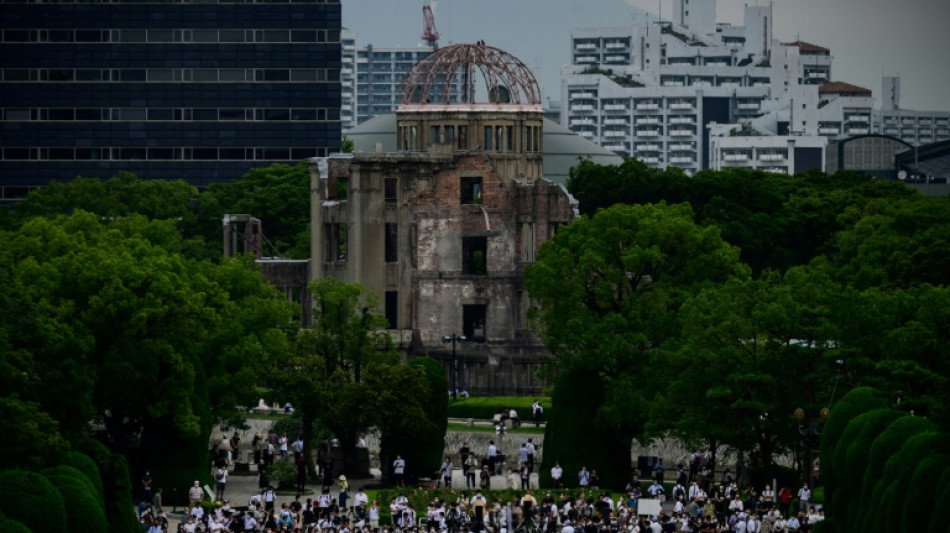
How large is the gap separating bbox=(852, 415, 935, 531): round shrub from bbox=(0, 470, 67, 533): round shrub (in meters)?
21.5

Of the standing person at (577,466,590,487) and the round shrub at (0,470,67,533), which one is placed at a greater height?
the round shrub at (0,470,67,533)

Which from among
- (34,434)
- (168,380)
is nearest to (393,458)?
(168,380)

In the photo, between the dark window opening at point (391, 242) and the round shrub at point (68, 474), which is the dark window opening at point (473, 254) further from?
the round shrub at point (68, 474)

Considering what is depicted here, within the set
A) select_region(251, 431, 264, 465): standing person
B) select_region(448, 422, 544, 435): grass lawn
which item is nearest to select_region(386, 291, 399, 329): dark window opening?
select_region(448, 422, 544, 435): grass lawn

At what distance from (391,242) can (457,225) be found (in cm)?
371

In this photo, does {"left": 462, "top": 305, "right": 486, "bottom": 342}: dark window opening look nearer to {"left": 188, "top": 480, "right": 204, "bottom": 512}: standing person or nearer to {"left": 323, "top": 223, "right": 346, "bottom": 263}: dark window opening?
{"left": 323, "top": 223, "right": 346, "bottom": 263}: dark window opening

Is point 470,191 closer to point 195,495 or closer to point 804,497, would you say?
point 195,495

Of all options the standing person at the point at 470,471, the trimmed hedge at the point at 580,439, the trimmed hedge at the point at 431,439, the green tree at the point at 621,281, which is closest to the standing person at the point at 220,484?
the trimmed hedge at the point at 431,439

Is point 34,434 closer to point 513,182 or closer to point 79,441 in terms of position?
point 79,441

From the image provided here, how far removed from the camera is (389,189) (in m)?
138

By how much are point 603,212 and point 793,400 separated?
20198 millimetres

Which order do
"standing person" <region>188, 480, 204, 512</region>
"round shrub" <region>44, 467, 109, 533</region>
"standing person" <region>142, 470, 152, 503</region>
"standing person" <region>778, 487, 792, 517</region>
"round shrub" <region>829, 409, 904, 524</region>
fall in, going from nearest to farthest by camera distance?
"round shrub" <region>44, 467, 109, 533</region> → "round shrub" <region>829, 409, 904, 524</region> → "standing person" <region>778, 487, 792, 517</region> → "standing person" <region>142, 470, 152, 503</region> → "standing person" <region>188, 480, 204, 512</region>

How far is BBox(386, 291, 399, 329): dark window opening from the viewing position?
137 m

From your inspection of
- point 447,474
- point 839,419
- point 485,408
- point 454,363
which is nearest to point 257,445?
point 447,474
